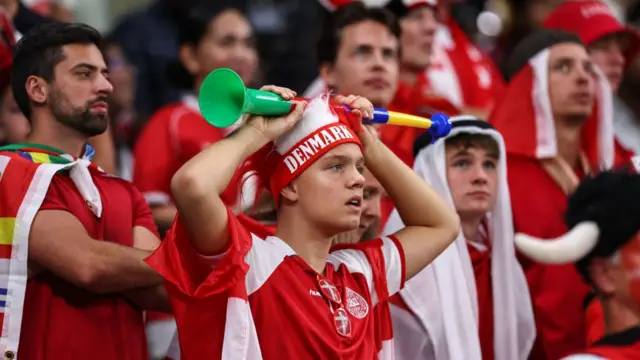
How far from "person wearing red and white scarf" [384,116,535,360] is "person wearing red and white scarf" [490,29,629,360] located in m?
0.25

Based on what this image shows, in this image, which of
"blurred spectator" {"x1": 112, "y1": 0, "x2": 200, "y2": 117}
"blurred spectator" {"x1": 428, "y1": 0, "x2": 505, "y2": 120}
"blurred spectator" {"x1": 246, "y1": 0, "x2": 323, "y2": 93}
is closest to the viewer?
"blurred spectator" {"x1": 428, "y1": 0, "x2": 505, "y2": 120}

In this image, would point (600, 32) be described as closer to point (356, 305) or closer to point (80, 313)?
point (356, 305)

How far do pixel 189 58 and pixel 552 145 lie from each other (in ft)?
6.76

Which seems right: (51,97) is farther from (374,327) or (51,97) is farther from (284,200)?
(374,327)

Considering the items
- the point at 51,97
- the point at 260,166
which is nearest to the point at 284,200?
the point at 260,166

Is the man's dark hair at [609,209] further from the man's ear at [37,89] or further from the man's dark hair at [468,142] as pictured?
the man's ear at [37,89]

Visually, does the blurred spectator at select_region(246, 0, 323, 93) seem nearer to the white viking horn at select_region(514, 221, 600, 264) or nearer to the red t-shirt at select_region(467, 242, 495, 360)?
the red t-shirt at select_region(467, 242, 495, 360)

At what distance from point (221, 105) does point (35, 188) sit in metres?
0.84

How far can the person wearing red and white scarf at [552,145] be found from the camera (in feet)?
16.0

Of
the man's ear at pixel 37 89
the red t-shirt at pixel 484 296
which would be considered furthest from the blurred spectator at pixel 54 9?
the red t-shirt at pixel 484 296

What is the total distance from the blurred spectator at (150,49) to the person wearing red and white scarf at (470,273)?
3800mm

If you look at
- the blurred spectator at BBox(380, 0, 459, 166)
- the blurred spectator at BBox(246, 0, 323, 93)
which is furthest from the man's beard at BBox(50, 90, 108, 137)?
the blurred spectator at BBox(246, 0, 323, 93)

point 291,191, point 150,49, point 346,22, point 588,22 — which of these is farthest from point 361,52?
point 150,49

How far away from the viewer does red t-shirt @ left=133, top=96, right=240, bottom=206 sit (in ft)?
18.7
